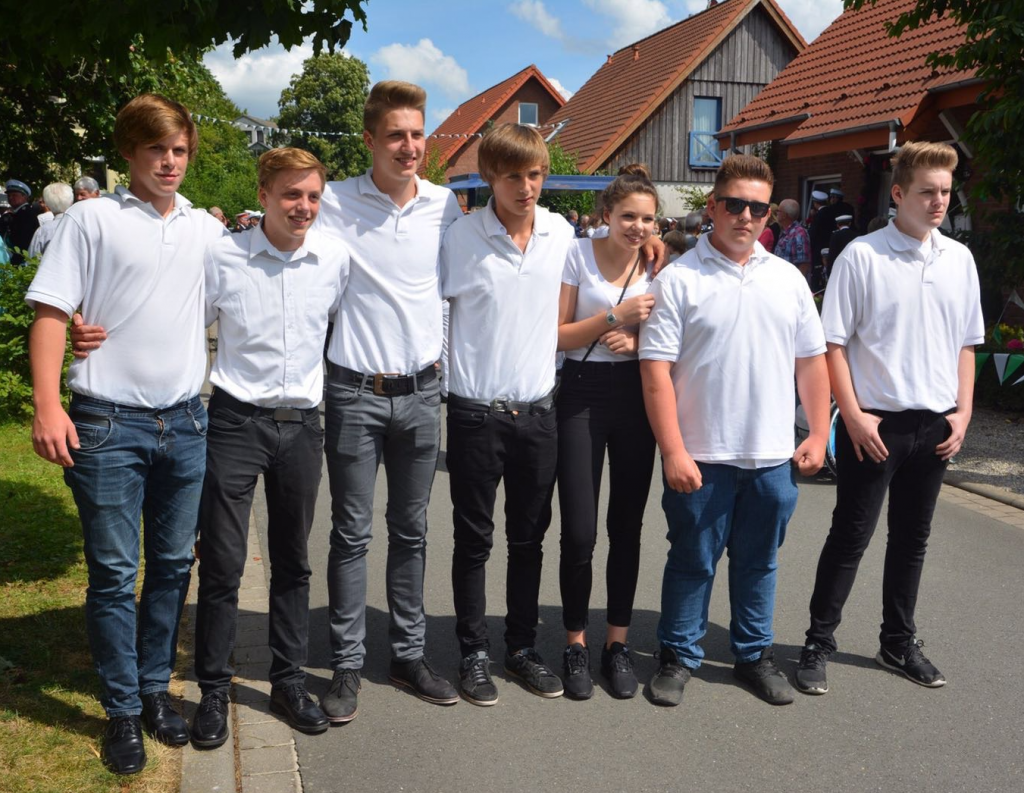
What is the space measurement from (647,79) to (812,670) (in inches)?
1266

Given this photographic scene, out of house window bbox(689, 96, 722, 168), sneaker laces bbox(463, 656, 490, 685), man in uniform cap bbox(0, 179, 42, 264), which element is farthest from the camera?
house window bbox(689, 96, 722, 168)

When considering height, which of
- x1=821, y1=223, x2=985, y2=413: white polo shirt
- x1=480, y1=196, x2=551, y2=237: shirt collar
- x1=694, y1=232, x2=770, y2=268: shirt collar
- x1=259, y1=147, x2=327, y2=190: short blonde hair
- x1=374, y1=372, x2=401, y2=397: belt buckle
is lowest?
x1=374, y1=372, x2=401, y2=397: belt buckle

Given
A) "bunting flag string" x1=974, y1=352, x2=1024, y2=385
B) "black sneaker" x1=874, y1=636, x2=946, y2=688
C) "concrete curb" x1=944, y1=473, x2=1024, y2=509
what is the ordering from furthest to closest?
1. "bunting flag string" x1=974, y1=352, x2=1024, y2=385
2. "concrete curb" x1=944, y1=473, x2=1024, y2=509
3. "black sneaker" x1=874, y1=636, x2=946, y2=688

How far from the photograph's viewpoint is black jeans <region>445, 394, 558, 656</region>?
156 inches

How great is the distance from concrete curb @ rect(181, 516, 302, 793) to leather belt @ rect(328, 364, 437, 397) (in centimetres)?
129

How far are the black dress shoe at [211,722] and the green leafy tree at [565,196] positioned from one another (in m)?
21.2

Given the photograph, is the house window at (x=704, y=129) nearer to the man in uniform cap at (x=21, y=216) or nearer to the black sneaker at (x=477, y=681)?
the man in uniform cap at (x=21, y=216)

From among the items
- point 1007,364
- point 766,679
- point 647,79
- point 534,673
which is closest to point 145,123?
point 534,673

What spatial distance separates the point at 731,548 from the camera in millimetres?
4242

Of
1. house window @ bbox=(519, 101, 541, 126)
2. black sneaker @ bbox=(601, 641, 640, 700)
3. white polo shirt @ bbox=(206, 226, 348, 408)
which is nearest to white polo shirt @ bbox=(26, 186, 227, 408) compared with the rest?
white polo shirt @ bbox=(206, 226, 348, 408)

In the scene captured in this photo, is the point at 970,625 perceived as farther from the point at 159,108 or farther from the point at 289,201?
the point at 159,108

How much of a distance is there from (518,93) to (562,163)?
77.9 feet

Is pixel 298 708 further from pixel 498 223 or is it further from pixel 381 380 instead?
pixel 498 223

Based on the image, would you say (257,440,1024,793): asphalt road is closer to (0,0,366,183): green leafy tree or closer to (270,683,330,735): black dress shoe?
(270,683,330,735): black dress shoe
